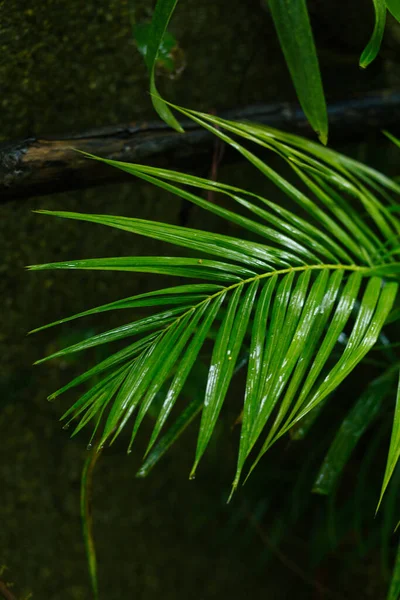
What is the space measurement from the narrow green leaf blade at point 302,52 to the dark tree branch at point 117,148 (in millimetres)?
286

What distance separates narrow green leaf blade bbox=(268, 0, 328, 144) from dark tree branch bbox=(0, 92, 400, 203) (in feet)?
0.94

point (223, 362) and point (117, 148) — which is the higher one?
point (117, 148)

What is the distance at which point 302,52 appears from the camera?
765mm

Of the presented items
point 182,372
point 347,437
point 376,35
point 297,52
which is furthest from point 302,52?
point 347,437

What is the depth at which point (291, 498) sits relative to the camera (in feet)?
4.70

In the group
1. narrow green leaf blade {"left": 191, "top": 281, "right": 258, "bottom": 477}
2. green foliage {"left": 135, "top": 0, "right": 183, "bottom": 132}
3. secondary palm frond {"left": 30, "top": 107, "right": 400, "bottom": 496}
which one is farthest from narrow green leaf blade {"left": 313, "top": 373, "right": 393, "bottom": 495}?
green foliage {"left": 135, "top": 0, "right": 183, "bottom": 132}

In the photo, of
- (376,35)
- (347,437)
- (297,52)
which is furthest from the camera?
(347,437)

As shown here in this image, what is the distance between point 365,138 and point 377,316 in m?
0.65

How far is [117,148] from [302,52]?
1.09 feet

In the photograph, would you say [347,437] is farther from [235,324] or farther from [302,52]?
[302,52]

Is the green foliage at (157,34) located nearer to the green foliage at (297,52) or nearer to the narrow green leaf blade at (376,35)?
the green foliage at (297,52)

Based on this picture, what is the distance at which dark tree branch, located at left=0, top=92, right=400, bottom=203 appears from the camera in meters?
0.85

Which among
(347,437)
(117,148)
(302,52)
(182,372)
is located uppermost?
(302,52)

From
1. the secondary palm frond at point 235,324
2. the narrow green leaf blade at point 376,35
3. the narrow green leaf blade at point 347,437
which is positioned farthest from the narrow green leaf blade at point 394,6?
the narrow green leaf blade at point 347,437
